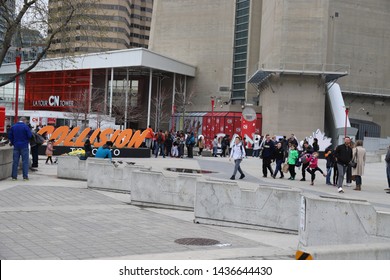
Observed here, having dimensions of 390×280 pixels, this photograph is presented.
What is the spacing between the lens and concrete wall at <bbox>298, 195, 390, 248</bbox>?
752cm

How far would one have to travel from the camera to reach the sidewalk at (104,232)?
7.04 m

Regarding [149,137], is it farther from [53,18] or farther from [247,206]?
[247,206]

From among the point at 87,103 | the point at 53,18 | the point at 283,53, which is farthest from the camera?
the point at 87,103

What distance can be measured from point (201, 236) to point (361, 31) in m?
58.5

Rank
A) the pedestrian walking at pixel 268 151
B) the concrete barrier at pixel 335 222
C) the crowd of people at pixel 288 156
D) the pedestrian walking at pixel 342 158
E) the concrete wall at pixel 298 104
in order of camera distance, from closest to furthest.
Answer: the concrete barrier at pixel 335 222, the crowd of people at pixel 288 156, the pedestrian walking at pixel 342 158, the pedestrian walking at pixel 268 151, the concrete wall at pixel 298 104

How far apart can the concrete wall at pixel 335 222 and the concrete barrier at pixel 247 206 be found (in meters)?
1.74

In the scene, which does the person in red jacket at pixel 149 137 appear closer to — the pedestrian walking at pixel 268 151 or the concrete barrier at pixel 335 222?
the pedestrian walking at pixel 268 151

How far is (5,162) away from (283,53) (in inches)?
1530

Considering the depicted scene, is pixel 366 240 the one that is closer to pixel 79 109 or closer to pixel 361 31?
pixel 79 109

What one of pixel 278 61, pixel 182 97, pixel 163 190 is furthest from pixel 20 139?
pixel 182 97

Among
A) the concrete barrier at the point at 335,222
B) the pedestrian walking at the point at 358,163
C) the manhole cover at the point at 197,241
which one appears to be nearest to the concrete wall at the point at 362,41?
the pedestrian walking at the point at 358,163

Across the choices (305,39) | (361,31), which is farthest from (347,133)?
(361,31)

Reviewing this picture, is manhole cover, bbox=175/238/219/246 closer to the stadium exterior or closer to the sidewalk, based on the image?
the sidewalk

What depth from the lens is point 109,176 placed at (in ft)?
47.2
